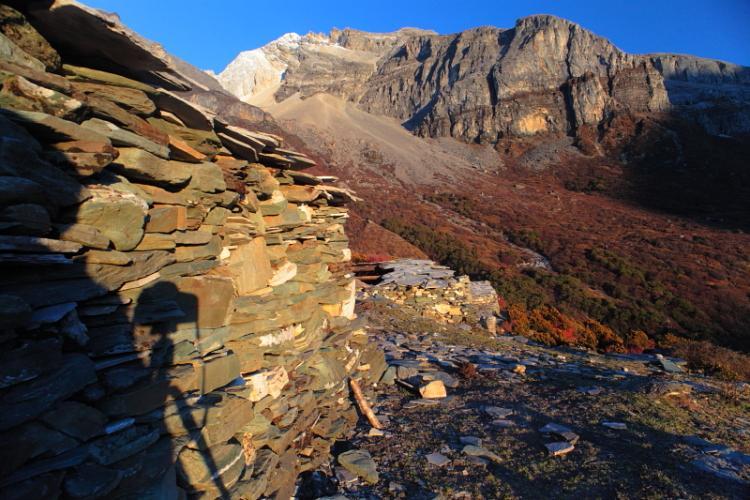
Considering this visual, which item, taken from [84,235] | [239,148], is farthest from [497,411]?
[84,235]

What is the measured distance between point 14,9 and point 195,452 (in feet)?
10.5

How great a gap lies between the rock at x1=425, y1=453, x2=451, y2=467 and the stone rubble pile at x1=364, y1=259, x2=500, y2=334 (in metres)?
9.67

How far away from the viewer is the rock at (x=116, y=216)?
2590 millimetres

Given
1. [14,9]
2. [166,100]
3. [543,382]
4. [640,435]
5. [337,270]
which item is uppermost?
[14,9]

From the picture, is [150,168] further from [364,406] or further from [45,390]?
[364,406]

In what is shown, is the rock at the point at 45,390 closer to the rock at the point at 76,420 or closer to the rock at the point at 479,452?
the rock at the point at 76,420

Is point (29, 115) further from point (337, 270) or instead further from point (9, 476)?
point (337, 270)

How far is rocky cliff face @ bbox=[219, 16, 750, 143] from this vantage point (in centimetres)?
7331

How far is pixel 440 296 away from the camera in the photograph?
609 inches

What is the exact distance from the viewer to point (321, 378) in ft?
18.8

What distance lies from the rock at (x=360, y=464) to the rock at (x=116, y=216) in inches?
134

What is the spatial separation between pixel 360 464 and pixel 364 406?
1499 mm

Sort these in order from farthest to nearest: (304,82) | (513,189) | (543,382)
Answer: (304,82) < (513,189) < (543,382)

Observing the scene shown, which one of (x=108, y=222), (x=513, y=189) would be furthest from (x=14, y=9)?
(x=513, y=189)
